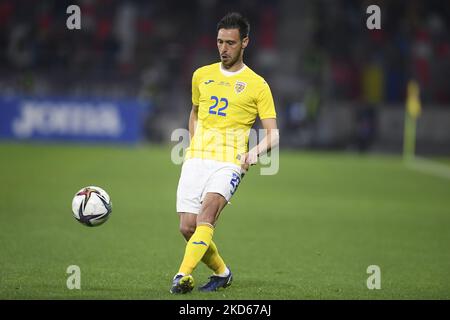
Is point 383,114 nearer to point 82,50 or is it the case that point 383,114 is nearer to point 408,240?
point 82,50

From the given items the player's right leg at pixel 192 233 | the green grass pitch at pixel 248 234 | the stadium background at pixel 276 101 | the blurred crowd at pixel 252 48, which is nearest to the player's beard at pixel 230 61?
the player's right leg at pixel 192 233

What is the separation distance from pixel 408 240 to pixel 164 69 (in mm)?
19904

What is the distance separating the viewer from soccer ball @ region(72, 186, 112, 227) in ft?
24.6

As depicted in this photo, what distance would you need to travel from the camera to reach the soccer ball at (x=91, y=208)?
296 inches

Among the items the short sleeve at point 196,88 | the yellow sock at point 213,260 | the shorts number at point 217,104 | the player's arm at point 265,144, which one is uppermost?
the short sleeve at point 196,88

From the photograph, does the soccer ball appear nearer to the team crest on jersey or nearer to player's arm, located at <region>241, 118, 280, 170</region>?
player's arm, located at <region>241, 118, 280, 170</region>

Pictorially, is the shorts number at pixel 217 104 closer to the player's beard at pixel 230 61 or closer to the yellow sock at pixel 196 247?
the player's beard at pixel 230 61

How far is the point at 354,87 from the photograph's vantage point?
29422 mm

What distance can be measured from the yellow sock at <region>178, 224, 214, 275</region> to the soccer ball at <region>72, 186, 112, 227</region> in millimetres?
886

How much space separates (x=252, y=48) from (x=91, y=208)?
22.6 metres

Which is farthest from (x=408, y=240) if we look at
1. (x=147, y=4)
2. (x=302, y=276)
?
(x=147, y=4)

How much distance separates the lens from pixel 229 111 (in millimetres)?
7305

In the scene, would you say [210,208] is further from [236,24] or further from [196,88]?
[236,24]

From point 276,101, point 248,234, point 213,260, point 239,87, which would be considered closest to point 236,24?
point 239,87
